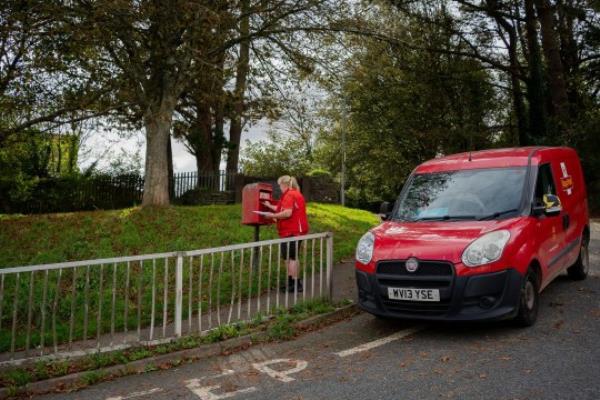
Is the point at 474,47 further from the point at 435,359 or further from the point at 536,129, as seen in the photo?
the point at 435,359

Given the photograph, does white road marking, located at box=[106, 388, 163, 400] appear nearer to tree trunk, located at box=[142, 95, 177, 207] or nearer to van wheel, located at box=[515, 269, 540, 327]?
Answer: van wheel, located at box=[515, 269, 540, 327]

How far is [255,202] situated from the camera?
786cm

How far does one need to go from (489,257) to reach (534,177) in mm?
1676

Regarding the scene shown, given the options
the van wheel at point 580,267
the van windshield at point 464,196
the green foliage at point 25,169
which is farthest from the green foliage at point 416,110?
the van windshield at point 464,196

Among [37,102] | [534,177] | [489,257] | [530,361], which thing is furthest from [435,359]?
[37,102]

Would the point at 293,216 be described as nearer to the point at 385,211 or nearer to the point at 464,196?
the point at 385,211

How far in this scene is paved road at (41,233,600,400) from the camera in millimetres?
4266

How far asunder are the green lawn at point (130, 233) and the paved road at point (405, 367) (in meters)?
5.46

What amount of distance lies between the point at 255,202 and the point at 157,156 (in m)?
9.04

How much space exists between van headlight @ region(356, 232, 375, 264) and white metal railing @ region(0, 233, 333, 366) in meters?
0.80

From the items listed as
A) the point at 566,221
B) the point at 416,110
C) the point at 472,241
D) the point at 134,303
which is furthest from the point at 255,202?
the point at 416,110

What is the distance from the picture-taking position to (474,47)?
27.0 meters

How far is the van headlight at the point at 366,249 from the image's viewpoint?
19.5ft

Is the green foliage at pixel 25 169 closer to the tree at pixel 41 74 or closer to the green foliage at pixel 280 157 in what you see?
the tree at pixel 41 74
